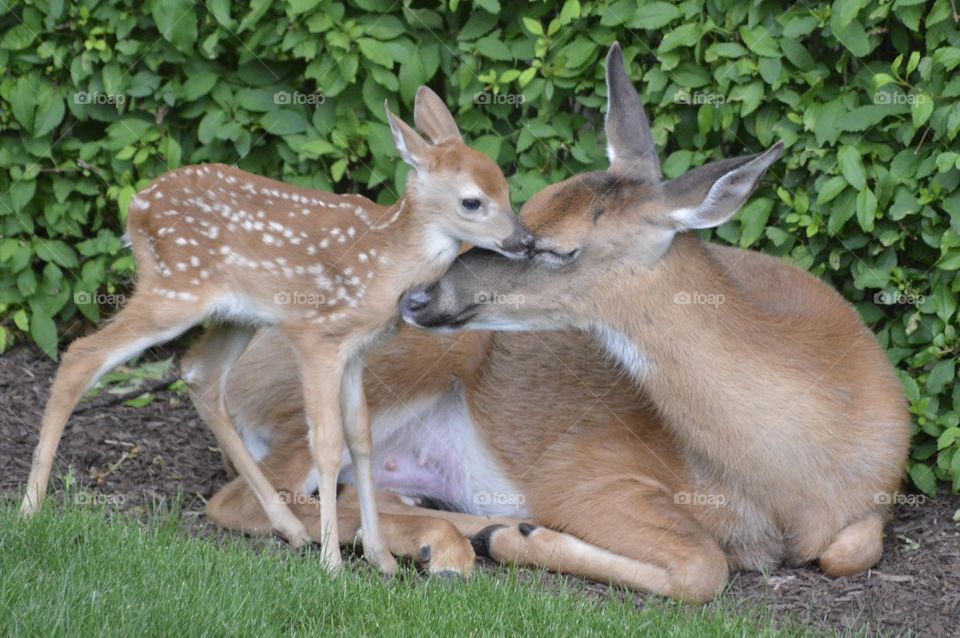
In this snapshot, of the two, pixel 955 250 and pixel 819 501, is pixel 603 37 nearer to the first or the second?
pixel 955 250

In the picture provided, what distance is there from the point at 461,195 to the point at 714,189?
921mm

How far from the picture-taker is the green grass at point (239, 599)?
14.3 feet

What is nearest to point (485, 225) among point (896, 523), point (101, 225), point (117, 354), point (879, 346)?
point (117, 354)

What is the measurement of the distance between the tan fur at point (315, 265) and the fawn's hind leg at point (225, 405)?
378 millimetres

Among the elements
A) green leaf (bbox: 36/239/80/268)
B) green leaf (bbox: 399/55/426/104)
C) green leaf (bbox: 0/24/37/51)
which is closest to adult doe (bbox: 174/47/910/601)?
green leaf (bbox: 399/55/426/104)

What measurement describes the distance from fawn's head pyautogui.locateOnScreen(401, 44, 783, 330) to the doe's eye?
353 mm

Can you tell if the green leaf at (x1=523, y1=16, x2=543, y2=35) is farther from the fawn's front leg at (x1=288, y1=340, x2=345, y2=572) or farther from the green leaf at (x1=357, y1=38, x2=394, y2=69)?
the fawn's front leg at (x1=288, y1=340, x2=345, y2=572)

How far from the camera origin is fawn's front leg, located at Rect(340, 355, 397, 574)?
5.54 m

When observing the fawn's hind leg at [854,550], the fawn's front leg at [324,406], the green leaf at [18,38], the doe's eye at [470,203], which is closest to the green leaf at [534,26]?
the doe's eye at [470,203]

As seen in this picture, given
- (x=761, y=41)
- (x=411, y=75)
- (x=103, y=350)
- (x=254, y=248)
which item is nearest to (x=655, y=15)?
(x=761, y=41)

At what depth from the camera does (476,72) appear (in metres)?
7.10

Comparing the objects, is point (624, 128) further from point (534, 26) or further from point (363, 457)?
point (363, 457)

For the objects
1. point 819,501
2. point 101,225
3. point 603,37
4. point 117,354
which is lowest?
point 101,225

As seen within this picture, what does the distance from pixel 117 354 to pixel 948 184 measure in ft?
11.2
